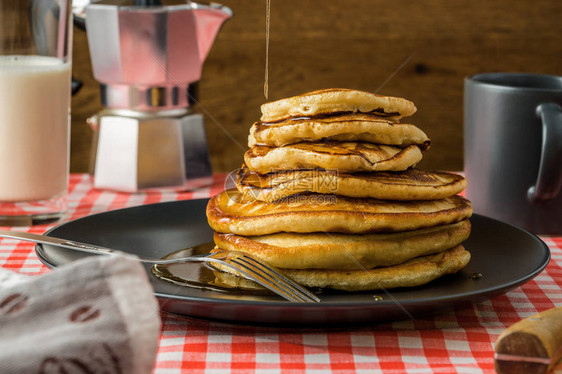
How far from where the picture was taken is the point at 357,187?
798 mm

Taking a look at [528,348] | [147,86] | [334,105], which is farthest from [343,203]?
[147,86]

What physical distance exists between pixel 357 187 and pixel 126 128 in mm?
846

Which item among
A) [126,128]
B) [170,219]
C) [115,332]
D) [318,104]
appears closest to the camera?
[115,332]

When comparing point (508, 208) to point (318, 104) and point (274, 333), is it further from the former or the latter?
point (274, 333)

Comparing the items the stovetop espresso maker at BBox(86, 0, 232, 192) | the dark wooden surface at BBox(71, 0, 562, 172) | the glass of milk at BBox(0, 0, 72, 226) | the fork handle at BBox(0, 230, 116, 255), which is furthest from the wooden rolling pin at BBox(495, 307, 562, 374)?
the dark wooden surface at BBox(71, 0, 562, 172)

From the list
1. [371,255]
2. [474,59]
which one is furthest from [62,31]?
[474,59]

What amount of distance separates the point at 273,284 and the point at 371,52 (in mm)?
1564

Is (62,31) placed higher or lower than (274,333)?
higher

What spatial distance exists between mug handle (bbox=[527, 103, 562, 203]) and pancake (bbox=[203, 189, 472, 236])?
0.30 metres

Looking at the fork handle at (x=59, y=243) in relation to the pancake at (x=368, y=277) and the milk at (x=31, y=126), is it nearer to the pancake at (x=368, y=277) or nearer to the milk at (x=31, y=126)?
the pancake at (x=368, y=277)

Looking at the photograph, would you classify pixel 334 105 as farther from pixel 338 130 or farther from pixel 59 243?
pixel 59 243

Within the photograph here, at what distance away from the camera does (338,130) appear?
823 millimetres

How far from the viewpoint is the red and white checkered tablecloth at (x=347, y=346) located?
25.4 inches

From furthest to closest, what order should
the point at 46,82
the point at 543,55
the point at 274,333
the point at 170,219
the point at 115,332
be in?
1. the point at 543,55
2. the point at 46,82
3. the point at 170,219
4. the point at 274,333
5. the point at 115,332
